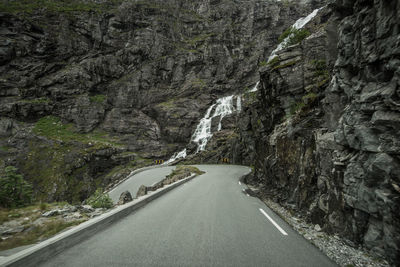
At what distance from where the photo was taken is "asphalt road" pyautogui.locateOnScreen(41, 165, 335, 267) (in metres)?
3.43

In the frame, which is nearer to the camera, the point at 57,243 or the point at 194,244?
the point at 57,243

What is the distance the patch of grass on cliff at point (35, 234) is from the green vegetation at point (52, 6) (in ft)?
332

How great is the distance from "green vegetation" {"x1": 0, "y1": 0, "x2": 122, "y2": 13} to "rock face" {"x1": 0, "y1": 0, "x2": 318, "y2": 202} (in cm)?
57

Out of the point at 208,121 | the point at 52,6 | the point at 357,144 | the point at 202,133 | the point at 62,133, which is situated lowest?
the point at 357,144

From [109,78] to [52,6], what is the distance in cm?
4567

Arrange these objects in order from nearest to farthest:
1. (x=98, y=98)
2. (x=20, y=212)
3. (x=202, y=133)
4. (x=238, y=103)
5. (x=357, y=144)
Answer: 1. (x=357, y=144)
2. (x=20, y=212)
3. (x=202, y=133)
4. (x=238, y=103)
5. (x=98, y=98)

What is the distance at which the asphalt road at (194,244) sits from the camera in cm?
343

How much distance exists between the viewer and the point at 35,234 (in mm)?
4227

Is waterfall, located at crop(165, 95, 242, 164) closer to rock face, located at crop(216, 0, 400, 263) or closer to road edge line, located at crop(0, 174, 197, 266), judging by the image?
rock face, located at crop(216, 0, 400, 263)

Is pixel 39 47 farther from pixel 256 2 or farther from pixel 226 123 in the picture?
pixel 256 2

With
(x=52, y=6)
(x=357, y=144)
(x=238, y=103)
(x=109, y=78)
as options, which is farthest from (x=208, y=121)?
(x=52, y=6)

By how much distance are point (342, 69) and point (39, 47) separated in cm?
Answer: 9347

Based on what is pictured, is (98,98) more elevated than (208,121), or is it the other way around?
(98,98)

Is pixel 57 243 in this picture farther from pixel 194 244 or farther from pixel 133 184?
pixel 133 184
